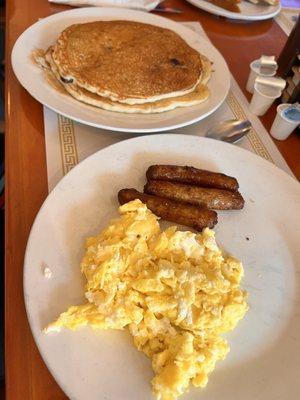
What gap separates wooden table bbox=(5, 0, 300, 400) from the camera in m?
0.96


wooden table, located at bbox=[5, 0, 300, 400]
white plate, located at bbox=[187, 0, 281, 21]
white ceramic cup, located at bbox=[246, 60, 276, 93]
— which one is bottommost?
wooden table, located at bbox=[5, 0, 300, 400]

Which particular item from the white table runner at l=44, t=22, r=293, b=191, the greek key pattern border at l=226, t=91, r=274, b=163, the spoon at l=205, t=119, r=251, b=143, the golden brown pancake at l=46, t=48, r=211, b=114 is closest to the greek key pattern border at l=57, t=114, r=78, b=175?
the white table runner at l=44, t=22, r=293, b=191

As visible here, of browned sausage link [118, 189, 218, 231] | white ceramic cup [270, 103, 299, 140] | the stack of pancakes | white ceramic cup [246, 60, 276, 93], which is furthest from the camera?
white ceramic cup [246, 60, 276, 93]

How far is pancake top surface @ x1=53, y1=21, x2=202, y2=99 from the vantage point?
1.57 metres

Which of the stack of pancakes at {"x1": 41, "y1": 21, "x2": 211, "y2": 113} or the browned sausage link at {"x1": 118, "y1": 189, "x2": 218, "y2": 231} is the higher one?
the stack of pancakes at {"x1": 41, "y1": 21, "x2": 211, "y2": 113}

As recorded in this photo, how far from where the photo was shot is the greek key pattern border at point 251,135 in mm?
1645

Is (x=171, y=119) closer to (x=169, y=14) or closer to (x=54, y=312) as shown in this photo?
(x=54, y=312)

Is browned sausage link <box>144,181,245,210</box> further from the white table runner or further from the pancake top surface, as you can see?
the pancake top surface

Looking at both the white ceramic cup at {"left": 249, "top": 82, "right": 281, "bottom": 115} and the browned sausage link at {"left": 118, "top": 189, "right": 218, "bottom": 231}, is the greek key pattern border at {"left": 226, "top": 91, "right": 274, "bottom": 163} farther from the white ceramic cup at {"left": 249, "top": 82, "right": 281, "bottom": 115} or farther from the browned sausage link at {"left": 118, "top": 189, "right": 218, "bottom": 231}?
the browned sausage link at {"left": 118, "top": 189, "right": 218, "bottom": 231}

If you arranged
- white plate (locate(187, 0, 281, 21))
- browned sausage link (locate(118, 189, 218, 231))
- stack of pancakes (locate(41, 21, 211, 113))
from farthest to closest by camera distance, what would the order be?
1. white plate (locate(187, 0, 281, 21))
2. stack of pancakes (locate(41, 21, 211, 113))
3. browned sausage link (locate(118, 189, 218, 231))

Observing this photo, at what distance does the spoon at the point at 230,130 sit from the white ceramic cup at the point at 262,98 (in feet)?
0.53

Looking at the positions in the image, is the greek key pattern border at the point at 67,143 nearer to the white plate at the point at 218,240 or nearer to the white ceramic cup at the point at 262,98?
the white plate at the point at 218,240

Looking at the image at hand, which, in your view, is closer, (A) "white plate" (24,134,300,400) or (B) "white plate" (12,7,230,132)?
(A) "white plate" (24,134,300,400)

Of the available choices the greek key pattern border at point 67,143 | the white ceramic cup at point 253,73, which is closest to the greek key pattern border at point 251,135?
the white ceramic cup at point 253,73
